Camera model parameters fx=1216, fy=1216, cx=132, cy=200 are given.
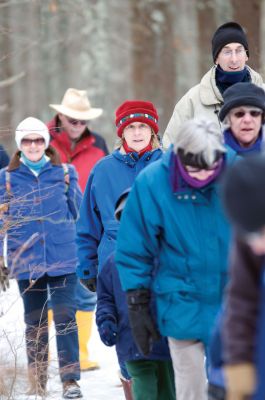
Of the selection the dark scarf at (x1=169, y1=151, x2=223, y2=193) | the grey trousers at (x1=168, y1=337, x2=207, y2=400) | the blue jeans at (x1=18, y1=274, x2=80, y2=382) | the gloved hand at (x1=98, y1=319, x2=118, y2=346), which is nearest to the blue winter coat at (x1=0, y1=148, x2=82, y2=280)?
the blue jeans at (x1=18, y1=274, x2=80, y2=382)

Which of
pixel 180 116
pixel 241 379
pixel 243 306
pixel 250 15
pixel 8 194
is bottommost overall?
pixel 241 379

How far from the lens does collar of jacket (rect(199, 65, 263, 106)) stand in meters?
7.45

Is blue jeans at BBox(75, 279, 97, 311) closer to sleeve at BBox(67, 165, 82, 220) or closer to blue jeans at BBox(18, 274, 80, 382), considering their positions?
sleeve at BBox(67, 165, 82, 220)

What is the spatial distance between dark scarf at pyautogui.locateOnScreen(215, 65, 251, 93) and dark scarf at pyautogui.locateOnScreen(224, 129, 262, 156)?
3.40 feet

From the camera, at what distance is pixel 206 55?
22.0 meters

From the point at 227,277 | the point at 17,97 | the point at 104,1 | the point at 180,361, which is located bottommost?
the point at 180,361

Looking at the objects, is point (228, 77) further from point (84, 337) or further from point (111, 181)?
point (84, 337)

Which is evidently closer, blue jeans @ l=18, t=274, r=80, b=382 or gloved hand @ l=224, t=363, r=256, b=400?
gloved hand @ l=224, t=363, r=256, b=400

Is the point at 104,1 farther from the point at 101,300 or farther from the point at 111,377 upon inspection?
the point at 101,300

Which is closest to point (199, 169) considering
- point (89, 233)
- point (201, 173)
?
point (201, 173)

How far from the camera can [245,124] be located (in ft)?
21.1

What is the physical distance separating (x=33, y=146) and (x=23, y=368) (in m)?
2.01

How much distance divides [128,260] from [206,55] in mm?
16643

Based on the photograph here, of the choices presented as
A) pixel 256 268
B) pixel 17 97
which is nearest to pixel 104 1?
pixel 17 97
